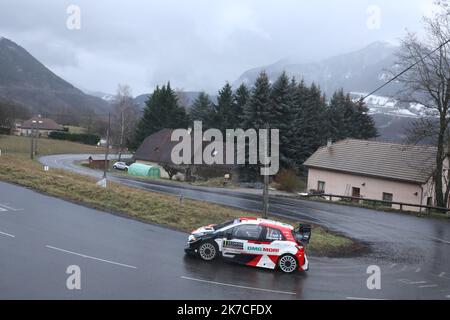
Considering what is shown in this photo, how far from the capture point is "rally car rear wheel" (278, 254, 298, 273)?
15289mm

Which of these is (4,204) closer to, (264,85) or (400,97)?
(400,97)

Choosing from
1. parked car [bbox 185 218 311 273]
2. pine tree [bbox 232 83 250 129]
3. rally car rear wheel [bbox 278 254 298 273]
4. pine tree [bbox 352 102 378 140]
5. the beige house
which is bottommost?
rally car rear wheel [bbox 278 254 298 273]

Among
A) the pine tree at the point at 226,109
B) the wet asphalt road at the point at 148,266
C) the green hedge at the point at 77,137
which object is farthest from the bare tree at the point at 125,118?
the wet asphalt road at the point at 148,266

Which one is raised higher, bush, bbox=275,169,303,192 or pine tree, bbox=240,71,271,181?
pine tree, bbox=240,71,271,181

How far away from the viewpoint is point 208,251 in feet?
51.4

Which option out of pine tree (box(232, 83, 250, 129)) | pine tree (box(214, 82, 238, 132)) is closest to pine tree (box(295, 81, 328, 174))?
pine tree (box(232, 83, 250, 129))

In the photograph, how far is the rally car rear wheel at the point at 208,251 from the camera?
15648 mm

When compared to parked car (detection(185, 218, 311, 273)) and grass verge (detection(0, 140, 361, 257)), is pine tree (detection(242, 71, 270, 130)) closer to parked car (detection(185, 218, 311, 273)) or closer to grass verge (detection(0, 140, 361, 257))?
grass verge (detection(0, 140, 361, 257))

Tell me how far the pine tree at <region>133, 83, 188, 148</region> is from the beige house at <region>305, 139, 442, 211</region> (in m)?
37.8

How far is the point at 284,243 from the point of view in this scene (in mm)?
15414

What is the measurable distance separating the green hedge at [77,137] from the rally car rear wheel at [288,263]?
331 ft

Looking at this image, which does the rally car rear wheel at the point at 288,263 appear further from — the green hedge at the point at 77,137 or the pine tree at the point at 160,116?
the green hedge at the point at 77,137

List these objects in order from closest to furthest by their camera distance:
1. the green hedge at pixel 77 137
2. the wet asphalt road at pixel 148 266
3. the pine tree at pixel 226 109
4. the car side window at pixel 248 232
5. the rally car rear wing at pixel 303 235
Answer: the wet asphalt road at pixel 148 266
the car side window at pixel 248 232
the rally car rear wing at pixel 303 235
the pine tree at pixel 226 109
the green hedge at pixel 77 137
